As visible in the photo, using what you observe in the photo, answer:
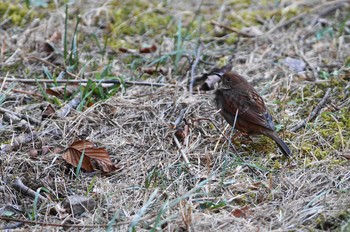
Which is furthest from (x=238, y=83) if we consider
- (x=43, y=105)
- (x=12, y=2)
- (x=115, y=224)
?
(x=12, y=2)

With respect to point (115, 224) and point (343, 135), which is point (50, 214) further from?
point (343, 135)

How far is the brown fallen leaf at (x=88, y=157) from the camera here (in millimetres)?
5008

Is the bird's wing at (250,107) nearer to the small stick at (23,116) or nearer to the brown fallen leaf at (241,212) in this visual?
Result: the brown fallen leaf at (241,212)

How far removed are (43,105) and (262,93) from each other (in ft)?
Answer: 7.25

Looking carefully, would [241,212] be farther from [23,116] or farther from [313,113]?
[23,116]

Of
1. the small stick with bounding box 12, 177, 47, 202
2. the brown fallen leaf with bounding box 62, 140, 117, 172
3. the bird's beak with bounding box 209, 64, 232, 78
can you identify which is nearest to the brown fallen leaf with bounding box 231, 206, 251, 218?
the brown fallen leaf with bounding box 62, 140, 117, 172

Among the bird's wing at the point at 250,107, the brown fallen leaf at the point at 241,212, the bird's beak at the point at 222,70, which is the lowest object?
the bird's beak at the point at 222,70

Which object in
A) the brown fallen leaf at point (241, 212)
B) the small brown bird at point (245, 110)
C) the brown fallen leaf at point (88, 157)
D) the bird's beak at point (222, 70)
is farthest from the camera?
the bird's beak at point (222, 70)

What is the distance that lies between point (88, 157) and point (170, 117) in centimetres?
108

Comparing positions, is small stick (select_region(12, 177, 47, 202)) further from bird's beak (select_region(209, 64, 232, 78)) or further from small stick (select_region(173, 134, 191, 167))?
bird's beak (select_region(209, 64, 232, 78))

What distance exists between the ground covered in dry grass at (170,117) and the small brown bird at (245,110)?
0.51 feet

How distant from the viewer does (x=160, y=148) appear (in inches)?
210

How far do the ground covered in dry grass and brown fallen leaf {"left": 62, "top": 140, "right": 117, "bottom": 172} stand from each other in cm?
4

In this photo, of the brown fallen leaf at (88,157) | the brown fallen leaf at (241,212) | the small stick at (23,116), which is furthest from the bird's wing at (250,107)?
the small stick at (23,116)
